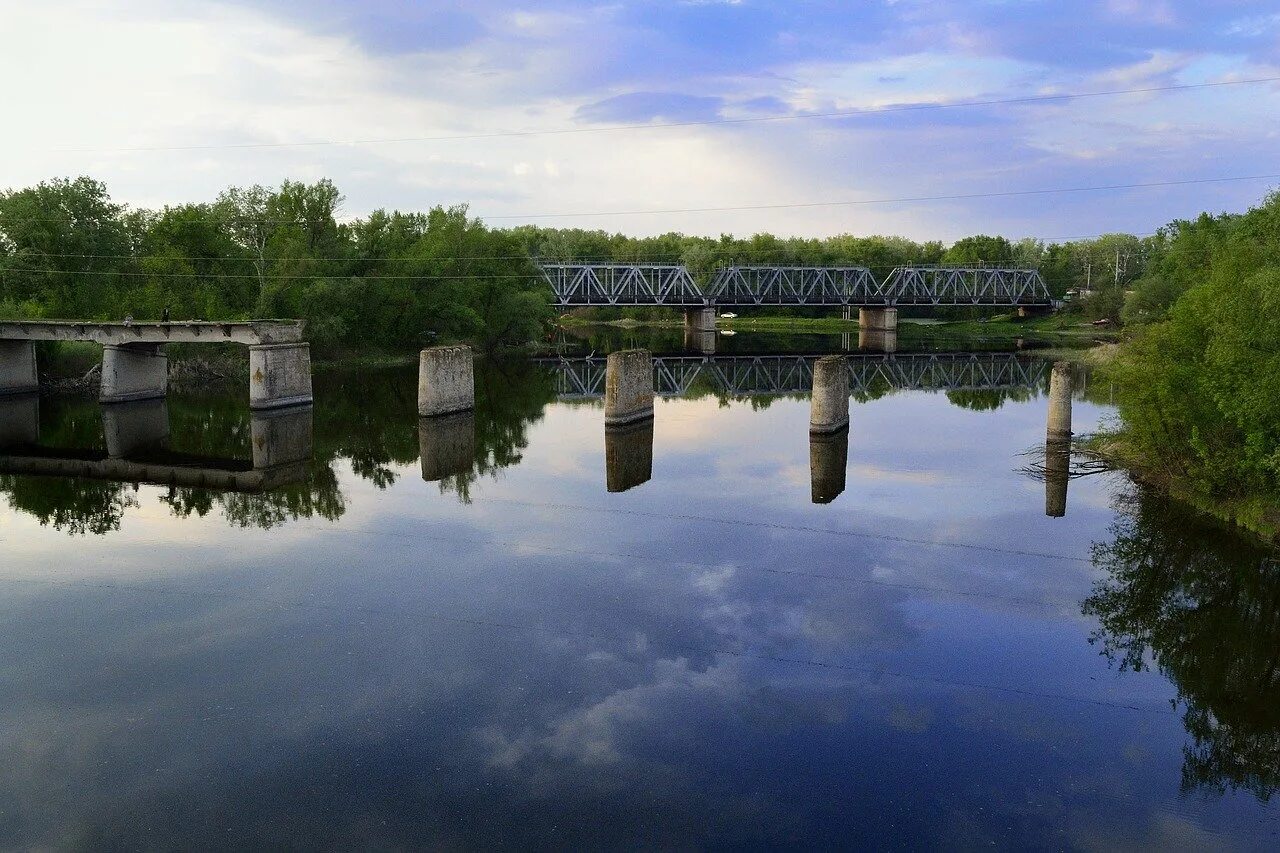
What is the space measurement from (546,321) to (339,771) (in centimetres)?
7637

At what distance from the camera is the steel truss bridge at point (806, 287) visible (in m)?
105

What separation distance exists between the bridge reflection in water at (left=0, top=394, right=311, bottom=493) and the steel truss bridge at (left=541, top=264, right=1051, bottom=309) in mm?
59779

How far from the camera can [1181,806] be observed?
1127cm

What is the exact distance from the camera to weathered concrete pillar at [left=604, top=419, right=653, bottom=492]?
28.5m

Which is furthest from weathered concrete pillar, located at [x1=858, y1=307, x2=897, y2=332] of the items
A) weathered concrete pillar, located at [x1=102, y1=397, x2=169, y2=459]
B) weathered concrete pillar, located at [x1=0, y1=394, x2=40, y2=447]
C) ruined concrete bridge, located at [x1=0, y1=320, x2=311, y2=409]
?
weathered concrete pillar, located at [x1=0, y1=394, x2=40, y2=447]

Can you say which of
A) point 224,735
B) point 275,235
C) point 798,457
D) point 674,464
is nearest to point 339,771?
point 224,735

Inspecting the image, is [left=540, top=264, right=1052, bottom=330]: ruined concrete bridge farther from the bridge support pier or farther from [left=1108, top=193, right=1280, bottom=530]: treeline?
[left=1108, top=193, right=1280, bottom=530]: treeline

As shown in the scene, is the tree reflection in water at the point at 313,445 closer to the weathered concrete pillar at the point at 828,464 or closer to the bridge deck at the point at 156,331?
the bridge deck at the point at 156,331

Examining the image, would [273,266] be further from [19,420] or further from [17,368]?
[19,420]

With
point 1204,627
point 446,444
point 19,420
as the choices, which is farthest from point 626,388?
point 19,420

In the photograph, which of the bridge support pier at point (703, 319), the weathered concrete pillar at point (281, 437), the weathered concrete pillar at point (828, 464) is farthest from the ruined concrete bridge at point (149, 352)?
the bridge support pier at point (703, 319)

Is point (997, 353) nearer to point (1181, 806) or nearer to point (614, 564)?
point (614, 564)

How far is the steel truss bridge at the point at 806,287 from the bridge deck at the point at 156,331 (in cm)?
5680

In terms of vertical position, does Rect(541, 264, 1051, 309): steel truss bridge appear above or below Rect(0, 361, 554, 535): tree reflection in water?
above
